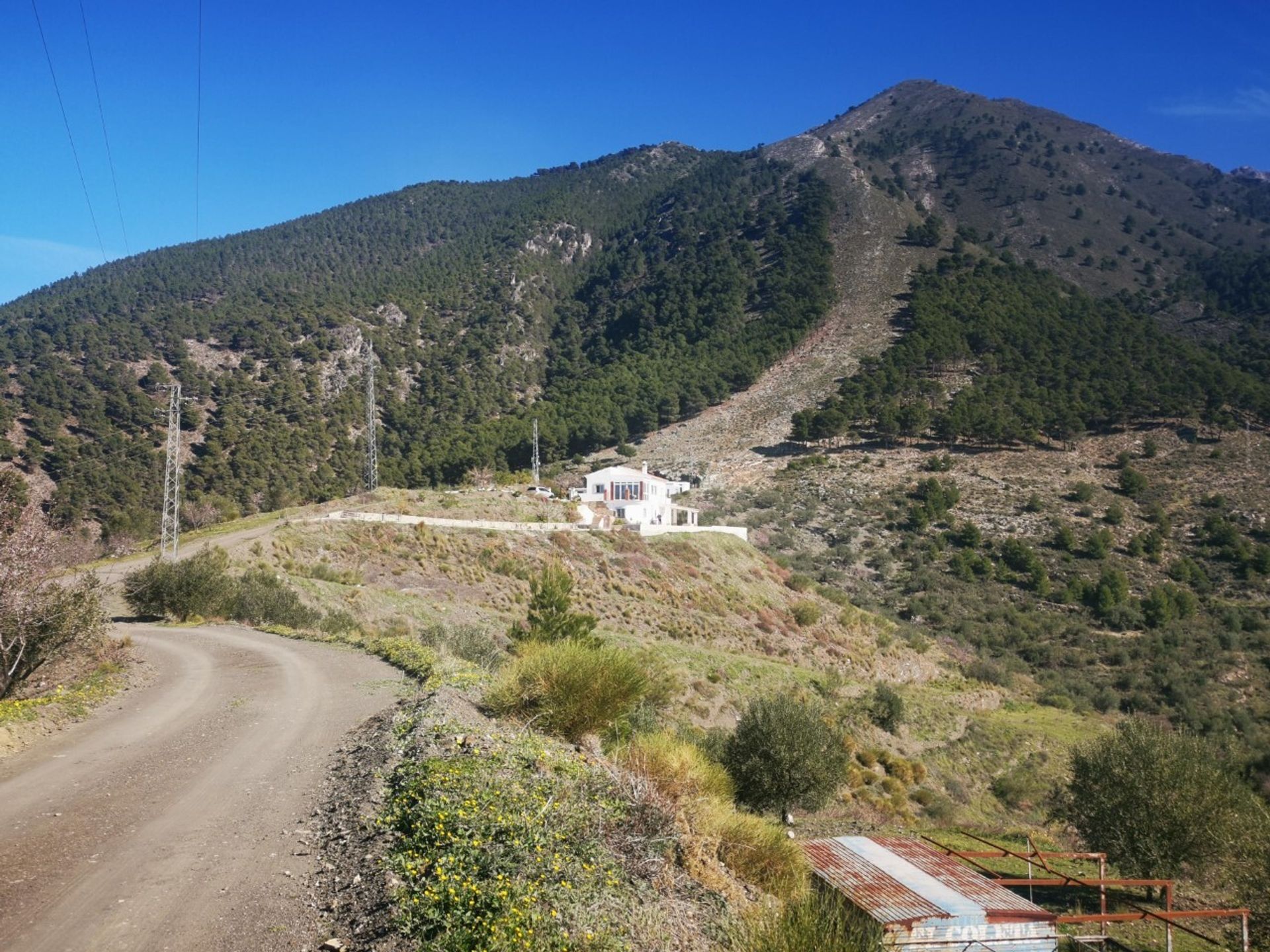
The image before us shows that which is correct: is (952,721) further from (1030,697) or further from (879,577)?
(879,577)

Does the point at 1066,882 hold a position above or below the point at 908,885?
below

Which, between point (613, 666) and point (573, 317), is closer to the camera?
point (613, 666)

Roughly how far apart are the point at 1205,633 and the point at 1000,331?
158 feet

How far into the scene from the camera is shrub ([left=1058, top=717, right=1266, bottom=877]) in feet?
51.0

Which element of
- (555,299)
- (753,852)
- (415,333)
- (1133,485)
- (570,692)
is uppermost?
(555,299)

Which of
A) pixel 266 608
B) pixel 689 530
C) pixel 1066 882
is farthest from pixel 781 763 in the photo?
pixel 689 530

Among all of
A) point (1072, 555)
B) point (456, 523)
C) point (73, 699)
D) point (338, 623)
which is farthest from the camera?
point (1072, 555)

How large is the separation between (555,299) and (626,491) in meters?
73.0

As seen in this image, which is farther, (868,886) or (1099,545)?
(1099,545)

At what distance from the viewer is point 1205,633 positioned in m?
45.7

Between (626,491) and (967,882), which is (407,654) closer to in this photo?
(967,882)

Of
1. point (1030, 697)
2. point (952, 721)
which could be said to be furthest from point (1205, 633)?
point (952, 721)

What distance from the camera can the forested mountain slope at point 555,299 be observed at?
228ft

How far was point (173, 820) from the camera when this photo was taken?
6.72 meters
